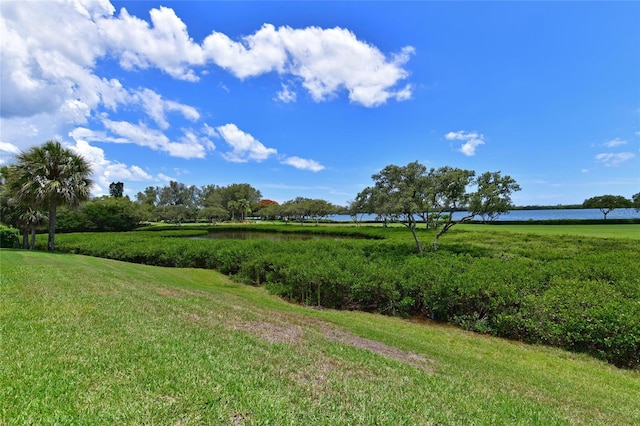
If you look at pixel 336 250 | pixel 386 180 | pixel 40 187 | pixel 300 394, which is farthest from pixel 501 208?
pixel 40 187

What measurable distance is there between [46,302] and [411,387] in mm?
6765

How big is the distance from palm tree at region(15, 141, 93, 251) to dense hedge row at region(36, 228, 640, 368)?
10.2 meters

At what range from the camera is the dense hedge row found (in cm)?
811

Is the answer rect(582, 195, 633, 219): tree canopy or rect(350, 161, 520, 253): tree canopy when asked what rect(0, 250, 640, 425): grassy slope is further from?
rect(582, 195, 633, 219): tree canopy

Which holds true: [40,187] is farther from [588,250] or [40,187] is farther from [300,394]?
[588,250]

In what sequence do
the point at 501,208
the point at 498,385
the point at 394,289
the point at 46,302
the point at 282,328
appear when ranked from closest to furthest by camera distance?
1. the point at 498,385
2. the point at 46,302
3. the point at 282,328
4. the point at 394,289
5. the point at 501,208


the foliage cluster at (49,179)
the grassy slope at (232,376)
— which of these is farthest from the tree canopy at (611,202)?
the foliage cluster at (49,179)

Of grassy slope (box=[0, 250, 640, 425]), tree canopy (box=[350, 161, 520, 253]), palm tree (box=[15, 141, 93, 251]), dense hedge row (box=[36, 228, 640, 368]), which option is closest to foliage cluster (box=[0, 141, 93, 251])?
palm tree (box=[15, 141, 93, 251])

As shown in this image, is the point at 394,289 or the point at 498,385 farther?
the point at 394,289

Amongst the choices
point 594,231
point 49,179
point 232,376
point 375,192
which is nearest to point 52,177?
point 49,179

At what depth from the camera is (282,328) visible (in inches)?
254

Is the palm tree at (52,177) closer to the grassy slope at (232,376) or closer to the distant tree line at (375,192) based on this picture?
the distant tree line at (375,192)

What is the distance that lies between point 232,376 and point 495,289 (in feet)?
31.4

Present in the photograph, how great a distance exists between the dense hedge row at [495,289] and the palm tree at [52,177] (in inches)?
401
